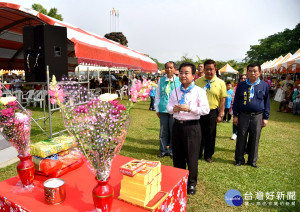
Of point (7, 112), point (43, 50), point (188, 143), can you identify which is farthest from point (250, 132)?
point (43, 50)

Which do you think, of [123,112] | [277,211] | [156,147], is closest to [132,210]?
[123,112]

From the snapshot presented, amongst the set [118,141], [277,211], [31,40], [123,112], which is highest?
[31,40]

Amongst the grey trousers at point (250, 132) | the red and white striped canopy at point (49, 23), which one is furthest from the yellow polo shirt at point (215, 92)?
the red and white striped canopy at point (49, 23)

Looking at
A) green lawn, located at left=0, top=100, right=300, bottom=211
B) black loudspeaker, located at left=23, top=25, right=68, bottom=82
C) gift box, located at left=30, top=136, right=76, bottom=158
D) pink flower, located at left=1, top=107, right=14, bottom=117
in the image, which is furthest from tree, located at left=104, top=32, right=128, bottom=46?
pink flower, located at left=1, top=107, right=14, bottom=117

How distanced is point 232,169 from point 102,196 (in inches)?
126

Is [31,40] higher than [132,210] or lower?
higher

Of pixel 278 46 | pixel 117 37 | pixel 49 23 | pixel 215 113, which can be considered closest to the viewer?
pixel 215 113

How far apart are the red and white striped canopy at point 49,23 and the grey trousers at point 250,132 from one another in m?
3.98

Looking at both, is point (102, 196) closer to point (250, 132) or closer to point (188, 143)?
point (188, 143)

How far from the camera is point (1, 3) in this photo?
417 centimetres

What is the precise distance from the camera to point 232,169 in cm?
379

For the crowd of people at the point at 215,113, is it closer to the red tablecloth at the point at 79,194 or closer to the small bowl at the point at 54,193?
the red tablecloth at the point at 79,194

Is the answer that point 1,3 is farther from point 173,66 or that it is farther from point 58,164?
point 58,164

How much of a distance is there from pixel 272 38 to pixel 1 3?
5794cm
